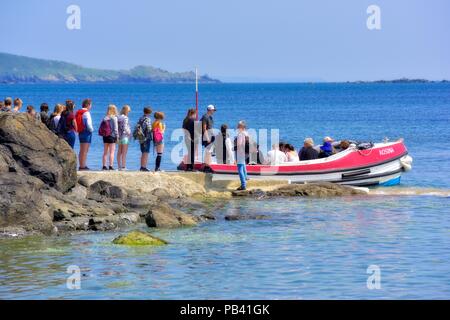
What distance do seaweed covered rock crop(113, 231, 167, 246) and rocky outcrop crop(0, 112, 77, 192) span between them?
343 centimetres

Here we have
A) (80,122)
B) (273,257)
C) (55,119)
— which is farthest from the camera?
(55,119)

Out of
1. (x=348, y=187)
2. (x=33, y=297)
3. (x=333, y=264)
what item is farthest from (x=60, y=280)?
(x=348, y=187)

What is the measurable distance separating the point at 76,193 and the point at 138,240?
4.09 meters

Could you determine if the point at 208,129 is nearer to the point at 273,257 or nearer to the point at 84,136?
the point at 84,136

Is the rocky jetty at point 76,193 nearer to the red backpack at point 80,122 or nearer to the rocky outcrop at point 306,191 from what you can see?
the rocky outcrop at point 306,191

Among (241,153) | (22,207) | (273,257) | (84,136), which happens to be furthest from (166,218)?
(241,153)

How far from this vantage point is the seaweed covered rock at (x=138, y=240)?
1847 centimetres

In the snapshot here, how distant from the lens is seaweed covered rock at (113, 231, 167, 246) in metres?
18.5

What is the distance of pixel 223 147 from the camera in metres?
25.4

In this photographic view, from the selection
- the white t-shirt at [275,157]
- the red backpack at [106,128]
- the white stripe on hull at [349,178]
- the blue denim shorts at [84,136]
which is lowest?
the white stripe on hull at [349,178]

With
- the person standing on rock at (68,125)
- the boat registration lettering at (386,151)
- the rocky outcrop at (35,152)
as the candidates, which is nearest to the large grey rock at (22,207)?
the rocky outcrop at (35,152)

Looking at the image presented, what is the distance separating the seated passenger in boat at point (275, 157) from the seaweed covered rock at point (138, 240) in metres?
7.76
